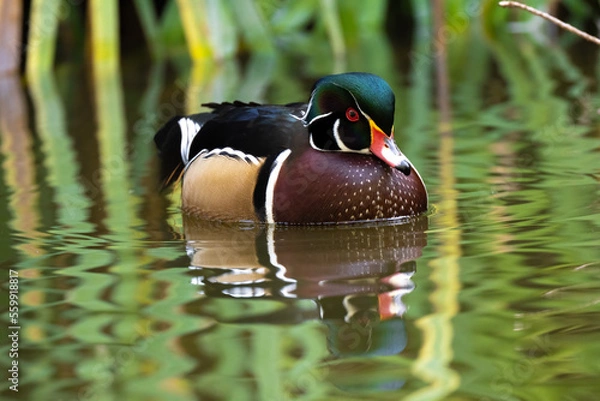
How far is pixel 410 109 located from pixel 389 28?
25.0ft

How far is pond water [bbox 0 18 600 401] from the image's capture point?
10.7 ft

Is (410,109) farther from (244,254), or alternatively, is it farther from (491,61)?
(244,254)

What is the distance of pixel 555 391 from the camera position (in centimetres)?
305


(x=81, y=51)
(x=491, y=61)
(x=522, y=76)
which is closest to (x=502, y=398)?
(x=522, y=76)

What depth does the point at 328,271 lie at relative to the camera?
14.5 ft

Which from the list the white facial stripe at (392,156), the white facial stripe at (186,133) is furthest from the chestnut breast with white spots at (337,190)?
the white facial stripe at (186,133)

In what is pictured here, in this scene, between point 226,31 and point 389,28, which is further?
point 389,28

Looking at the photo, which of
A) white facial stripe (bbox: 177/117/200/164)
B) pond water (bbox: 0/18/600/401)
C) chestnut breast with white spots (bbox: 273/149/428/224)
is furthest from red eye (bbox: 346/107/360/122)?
white facial stripe (bbox: 177/117/200/164)

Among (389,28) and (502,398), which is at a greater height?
(389,28)

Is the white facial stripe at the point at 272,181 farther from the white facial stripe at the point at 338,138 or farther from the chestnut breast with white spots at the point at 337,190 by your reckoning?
the white facial stripe at the point at 338,138

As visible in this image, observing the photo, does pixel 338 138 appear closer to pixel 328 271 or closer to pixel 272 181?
pixel 272 181

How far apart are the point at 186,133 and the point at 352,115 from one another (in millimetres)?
1190

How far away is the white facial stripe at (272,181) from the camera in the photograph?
16.8 feet

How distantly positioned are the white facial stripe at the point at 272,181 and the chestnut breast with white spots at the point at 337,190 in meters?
0.02
